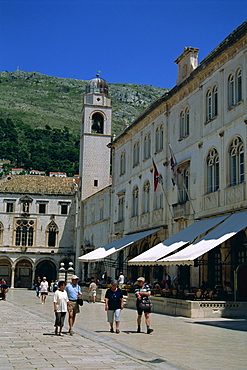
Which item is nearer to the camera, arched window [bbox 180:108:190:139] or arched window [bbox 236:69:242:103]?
arched window [bbox 236:69:242:103]

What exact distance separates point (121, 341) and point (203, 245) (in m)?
8.38

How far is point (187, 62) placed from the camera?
2969 centimetres

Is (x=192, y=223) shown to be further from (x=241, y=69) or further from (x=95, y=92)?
(x=95, y=92)

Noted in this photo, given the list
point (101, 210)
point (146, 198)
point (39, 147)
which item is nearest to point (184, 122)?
point (146, 198)

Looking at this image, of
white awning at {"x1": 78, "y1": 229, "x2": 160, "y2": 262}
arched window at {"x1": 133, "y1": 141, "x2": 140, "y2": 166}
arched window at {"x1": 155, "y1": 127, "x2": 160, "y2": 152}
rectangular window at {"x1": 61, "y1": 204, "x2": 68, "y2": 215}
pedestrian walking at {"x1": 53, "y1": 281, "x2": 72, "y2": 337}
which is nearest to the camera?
pedestrian walking at {"x1": 53, "y1": 281, "x2": 72, "y2": 337}

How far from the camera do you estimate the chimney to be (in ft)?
96.4

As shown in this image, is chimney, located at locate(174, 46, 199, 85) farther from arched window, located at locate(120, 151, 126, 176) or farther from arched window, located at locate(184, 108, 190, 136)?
arched window, located at locate(120, 151, 126, 176)

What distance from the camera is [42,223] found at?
6600 cm

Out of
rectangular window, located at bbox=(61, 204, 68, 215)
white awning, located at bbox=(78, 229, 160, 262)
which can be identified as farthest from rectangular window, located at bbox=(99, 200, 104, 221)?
rectangular window, located at bbox=(61, 204, 68, 215)

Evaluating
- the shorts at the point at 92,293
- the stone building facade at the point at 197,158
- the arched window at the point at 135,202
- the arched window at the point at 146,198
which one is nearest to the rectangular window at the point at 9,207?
the stone building facade at the point at 197,158

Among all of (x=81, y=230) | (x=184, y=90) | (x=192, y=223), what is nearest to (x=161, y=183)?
(x=192, y=223)

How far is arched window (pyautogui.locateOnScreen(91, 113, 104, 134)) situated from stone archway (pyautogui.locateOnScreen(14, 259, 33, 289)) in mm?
20560

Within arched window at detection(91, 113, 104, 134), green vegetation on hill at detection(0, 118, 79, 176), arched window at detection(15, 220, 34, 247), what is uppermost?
green vegetation on hill at detection(0, 118, 79, 176)

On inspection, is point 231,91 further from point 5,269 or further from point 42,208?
point 5,269
